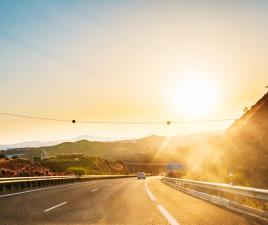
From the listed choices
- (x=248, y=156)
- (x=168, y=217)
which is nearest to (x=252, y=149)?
(x=248, y=156)

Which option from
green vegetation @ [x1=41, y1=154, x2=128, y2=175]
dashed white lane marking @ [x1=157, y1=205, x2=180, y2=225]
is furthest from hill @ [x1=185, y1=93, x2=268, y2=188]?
green vegetation @ [x1=41, y1=154, x2=128, y2=175]

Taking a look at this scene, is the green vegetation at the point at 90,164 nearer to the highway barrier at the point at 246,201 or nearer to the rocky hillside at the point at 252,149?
the rocky hillside at the point at 252,149

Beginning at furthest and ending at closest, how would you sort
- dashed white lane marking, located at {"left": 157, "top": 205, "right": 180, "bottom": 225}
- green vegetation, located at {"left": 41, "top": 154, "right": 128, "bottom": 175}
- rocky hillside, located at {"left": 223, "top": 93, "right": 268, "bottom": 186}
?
green vegetation, located at {"left": 41, "top": 154, "right": 128, "bottom": 175} < rocky hillside, located at {"left": 223, "top": 93, "right": 268, "bottom": 186} < dashed white lane marking, located at {"left": 157, "top": 205, "right": 180, "bottom": 225}

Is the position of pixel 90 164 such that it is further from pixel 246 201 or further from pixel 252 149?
pixel 246 201

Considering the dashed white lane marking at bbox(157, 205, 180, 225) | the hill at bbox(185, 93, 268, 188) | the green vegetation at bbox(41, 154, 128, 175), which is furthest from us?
the green vegetation at bbox(41, 154, 128, 175)

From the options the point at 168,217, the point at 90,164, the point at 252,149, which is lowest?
the point at 168,217

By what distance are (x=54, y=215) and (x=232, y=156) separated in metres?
16.8

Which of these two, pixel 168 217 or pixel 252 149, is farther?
pixel 252 149

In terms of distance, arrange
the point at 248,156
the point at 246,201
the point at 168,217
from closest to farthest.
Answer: the point at 168,217
the point at 246,201
the point at 248,156

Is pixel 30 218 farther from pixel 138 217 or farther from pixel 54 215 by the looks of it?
pixel 138 217

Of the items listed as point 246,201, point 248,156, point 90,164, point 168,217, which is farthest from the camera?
point 90,164

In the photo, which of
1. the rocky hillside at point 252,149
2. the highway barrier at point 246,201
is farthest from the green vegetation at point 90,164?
the highway barrier at point 246,201

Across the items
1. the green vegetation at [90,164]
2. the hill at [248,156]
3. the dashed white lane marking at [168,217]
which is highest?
the green vegetation at [90,164]

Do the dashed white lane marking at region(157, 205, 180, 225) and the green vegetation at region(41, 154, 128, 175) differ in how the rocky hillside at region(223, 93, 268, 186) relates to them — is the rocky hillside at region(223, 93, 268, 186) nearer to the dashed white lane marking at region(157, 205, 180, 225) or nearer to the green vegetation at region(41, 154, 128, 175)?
the dashed white lane marking at region(157, 205, 180, 225)
